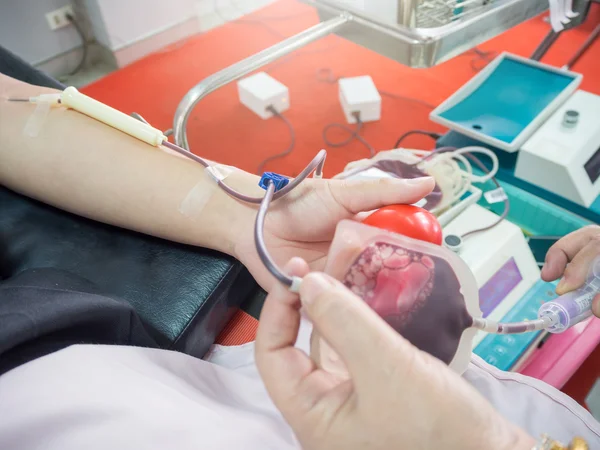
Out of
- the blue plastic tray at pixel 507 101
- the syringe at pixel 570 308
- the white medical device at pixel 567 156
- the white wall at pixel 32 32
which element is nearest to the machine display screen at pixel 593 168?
the white medical device at pixel 567 156

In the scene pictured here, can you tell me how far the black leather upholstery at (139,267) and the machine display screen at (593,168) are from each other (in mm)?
827

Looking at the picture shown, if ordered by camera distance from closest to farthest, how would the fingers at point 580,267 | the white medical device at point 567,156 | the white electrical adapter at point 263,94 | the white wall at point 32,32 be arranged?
the fingers at point 580,267 < the white medical device at point 567,156 < the white electrical adapter at point 263,94 < the white wall at point 32,32

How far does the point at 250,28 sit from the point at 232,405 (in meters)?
2.19

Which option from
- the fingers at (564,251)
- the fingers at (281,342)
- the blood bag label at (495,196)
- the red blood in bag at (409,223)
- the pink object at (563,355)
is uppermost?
the red blood in bag at (409,223)

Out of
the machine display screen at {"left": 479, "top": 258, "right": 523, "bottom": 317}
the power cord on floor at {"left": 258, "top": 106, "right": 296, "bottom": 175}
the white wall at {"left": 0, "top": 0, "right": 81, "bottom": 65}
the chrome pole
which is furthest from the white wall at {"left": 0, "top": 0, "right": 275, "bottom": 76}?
the machine display screen at {"left": 479, "top": 258, "right": 523, "bottom": 317}

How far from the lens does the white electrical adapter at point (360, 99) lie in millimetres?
1602

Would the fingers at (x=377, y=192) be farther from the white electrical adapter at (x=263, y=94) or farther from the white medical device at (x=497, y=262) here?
the white electrical adapter at (x=263, y=94)

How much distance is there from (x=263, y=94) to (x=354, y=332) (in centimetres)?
146

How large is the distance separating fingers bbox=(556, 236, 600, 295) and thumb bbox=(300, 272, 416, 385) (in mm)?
346

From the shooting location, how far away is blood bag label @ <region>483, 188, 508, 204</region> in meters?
1.09

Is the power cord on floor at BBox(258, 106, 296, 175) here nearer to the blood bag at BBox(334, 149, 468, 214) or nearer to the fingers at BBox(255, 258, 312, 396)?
the blood bag at BBox(334, 149, 468, 214)

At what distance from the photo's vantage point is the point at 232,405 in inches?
23.2

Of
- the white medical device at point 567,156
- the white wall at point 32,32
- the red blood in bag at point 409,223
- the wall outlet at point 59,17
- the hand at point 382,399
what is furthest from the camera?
the wall outlet at point 59,17

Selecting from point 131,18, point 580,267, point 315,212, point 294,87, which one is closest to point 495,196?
point 580,267
